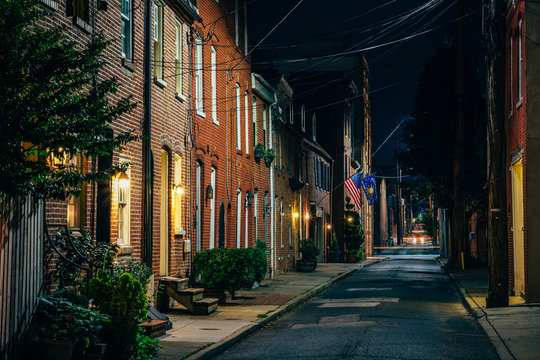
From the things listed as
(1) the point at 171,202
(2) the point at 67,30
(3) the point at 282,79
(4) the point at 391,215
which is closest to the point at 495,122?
(1) the point at 171,202

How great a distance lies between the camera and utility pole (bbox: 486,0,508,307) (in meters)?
15.2

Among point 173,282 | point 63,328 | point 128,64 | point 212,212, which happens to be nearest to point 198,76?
point 212,212

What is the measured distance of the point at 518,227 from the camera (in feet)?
60.8

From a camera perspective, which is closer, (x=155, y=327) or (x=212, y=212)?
(x=155, y=327)

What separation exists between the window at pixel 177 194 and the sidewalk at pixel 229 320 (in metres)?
2.24

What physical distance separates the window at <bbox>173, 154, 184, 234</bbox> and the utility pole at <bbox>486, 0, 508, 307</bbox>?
7.08m

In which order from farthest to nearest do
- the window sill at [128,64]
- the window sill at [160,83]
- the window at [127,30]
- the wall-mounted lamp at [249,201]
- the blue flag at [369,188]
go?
the blue flag at [369,188] < the wall-mounted lamp at [249,201] < the window sill at [160,83] < the window at [127,30] < the window sill at [128,64]

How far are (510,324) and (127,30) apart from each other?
925 centimetres

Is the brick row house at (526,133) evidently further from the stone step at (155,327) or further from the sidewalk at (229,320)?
the stone step at (155,327)

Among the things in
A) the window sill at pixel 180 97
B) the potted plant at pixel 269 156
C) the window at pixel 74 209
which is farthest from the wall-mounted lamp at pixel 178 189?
the potted plant at pixel 269 156

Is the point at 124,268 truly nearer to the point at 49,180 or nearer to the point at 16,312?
the point at 16,312

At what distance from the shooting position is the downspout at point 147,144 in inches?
547

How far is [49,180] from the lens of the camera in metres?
7.64

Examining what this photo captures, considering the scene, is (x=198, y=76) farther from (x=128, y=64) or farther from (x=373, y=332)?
(x=373, y=332)
